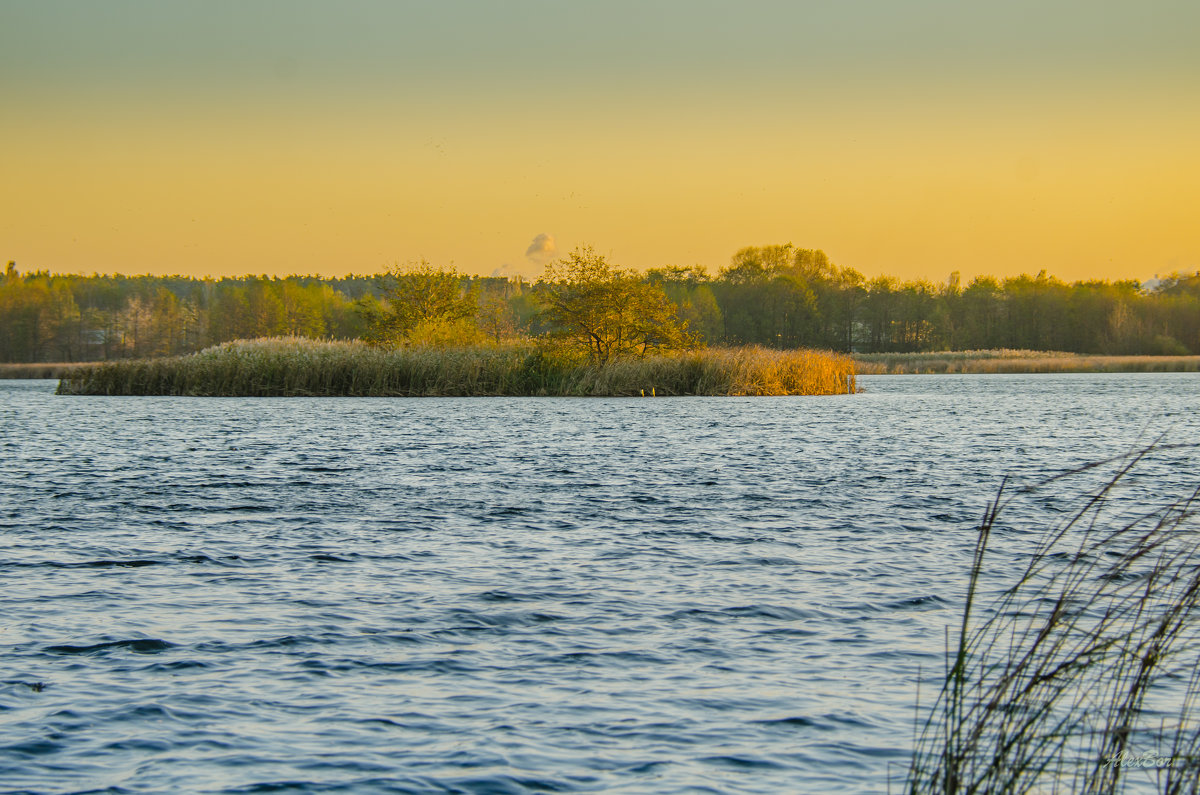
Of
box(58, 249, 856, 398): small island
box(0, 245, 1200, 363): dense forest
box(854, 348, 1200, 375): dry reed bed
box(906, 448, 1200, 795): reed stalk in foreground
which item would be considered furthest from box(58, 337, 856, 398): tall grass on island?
box(0, 245, 1200, 363): dense forest

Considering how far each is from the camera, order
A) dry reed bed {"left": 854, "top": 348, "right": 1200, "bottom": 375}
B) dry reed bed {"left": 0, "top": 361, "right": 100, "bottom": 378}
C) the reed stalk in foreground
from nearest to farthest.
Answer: the reed stalk in foreground, dry reed bed {"left": 854, "top": 348, "right": 1200, "bottom": 375}, dry reed bed {"left": 0, "top": 361, "right": 100, "bottom": 378}

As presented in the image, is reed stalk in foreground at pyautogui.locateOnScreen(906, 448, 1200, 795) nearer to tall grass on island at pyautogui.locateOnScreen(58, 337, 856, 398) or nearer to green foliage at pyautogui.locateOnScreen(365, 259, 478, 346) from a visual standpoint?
tall grass on island at pyautogui.locateOnScreen(58, 337, 856, 398)

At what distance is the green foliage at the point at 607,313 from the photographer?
48188 millimetres

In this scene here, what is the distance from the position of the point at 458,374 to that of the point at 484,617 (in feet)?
124

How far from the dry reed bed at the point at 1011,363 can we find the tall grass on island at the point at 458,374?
4315cm

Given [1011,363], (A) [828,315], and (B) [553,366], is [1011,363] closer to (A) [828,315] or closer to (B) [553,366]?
(A) [828,315]

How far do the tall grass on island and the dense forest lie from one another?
60.5 m

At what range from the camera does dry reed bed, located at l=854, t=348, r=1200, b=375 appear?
8431cm

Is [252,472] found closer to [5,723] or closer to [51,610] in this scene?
[51,610]

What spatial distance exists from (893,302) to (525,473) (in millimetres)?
103977

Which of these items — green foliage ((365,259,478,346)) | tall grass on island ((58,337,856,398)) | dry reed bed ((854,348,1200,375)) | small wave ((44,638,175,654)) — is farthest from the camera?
dry reed bed ((854,348,1200,375))

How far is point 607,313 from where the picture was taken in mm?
47906

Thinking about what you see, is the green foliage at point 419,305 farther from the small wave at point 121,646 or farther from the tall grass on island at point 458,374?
the small wave at point 121,646

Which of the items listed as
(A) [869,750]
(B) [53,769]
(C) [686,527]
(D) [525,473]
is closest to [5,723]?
(B) [53,769]
